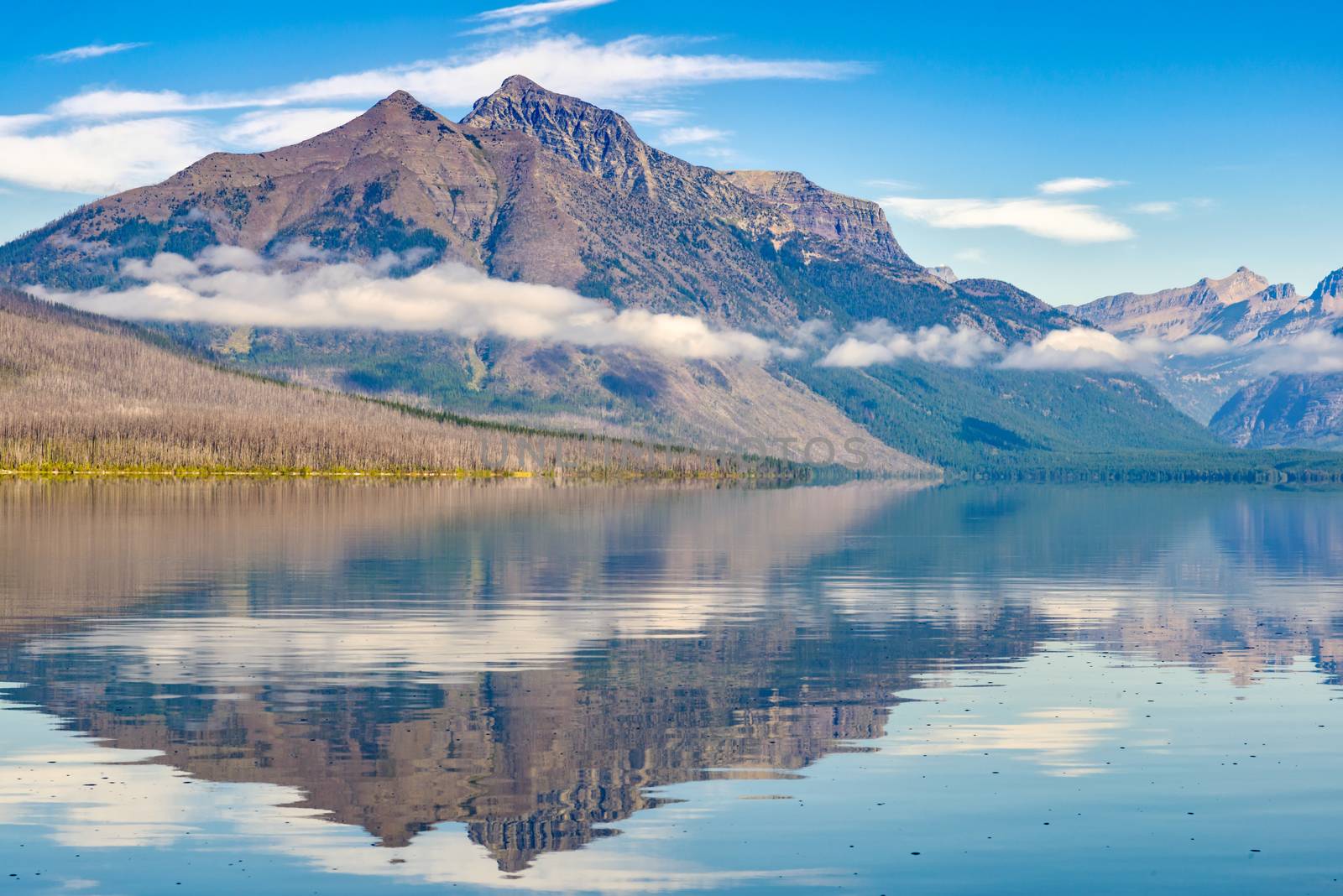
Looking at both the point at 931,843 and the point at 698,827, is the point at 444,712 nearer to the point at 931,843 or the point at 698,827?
the point at 698,827

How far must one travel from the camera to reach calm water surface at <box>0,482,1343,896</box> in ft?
98.3

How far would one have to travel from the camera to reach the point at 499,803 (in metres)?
33.5

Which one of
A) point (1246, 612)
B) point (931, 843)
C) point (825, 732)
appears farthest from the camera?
point (1246, 612)

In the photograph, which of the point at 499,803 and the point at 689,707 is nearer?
the point at 499,803

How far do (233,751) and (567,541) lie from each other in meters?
89.5

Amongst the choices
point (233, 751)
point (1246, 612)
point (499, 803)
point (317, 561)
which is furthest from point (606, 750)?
point (317, 561)

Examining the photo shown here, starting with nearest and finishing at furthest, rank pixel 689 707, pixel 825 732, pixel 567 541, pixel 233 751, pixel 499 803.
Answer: pixel 499 803 → pixel 233 751 → pixel 825 732 → pixel 689 707 → pixel 567 541

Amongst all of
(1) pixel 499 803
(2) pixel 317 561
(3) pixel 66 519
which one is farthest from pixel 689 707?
(3) pixel 66 519

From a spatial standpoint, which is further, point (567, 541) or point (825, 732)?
point (567, 541)

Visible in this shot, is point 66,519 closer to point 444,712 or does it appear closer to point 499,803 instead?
point 444,712

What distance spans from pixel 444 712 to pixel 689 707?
23.7 ft

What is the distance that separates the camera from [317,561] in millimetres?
98125

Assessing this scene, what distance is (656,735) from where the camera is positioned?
135 ft

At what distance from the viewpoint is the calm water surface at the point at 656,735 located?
2995 cm
